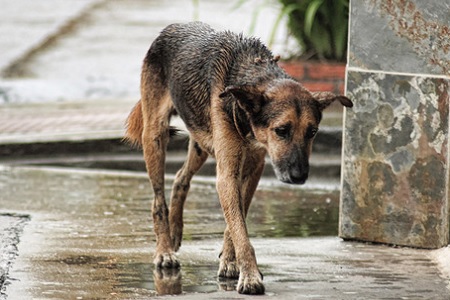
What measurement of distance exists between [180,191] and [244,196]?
0.66m

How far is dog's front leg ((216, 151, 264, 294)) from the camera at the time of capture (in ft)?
20.9

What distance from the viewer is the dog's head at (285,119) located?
6254 mm

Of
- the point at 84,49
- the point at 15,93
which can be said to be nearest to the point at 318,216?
the point at 15,93

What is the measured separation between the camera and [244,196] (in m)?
7.11

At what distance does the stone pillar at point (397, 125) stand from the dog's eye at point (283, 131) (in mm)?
1638

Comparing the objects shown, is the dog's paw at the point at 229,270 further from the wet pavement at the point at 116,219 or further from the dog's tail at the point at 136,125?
the dog's tail at the point at 136,125

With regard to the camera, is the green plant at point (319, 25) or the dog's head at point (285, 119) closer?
the dog's head at point (285, 119)

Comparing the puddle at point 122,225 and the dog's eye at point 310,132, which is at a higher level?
the dog's eye at point 310,132

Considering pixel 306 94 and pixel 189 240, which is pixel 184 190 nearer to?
pixel 189 240

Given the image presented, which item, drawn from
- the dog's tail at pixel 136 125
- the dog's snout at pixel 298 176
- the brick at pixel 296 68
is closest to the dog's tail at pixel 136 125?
the dog's tail at pixel 136 125

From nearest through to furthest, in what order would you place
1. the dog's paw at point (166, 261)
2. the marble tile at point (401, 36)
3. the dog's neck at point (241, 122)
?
the dog's neck at point (241, 122), the dog's paw at point (166, 261), the marble tile at point (401, 36)

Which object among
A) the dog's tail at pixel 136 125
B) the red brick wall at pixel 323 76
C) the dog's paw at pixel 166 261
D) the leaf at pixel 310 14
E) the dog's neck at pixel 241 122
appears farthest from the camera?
the red brick wall at pixel 323 76

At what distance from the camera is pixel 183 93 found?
720 centimetres

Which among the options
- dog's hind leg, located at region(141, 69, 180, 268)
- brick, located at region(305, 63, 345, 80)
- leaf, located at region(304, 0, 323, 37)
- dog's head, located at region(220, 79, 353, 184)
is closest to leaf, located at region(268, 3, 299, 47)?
leaf, located at region(304, 0, 323, 37)
